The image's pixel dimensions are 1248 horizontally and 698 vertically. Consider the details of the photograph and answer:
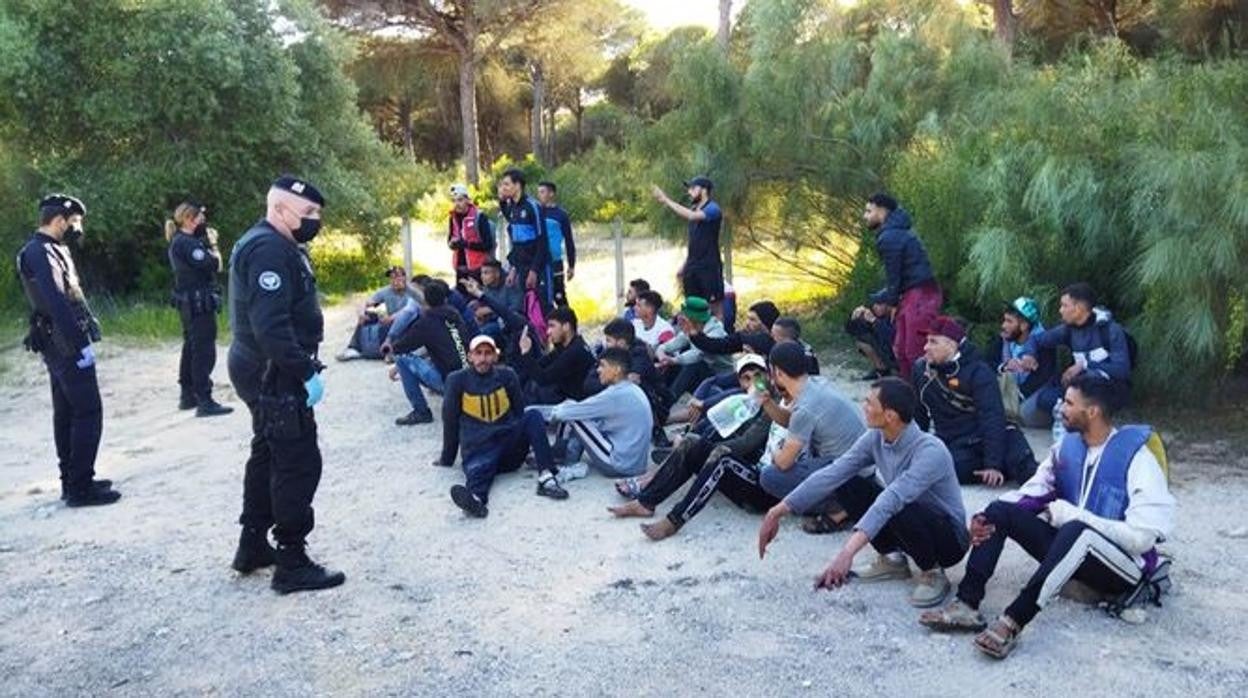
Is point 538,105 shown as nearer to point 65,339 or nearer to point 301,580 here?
point 65,339

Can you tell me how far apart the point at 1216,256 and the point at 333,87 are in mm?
11323

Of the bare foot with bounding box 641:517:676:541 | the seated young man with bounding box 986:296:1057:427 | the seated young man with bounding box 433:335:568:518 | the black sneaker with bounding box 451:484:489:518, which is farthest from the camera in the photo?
the seated young man with bounding box 986:296:1057:427

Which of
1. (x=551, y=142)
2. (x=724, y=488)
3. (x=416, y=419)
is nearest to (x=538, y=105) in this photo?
(x=551, y=142)

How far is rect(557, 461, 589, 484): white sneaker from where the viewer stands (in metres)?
6.30

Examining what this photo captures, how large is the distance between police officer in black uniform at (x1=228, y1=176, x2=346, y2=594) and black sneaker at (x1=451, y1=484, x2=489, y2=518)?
3.33 ft

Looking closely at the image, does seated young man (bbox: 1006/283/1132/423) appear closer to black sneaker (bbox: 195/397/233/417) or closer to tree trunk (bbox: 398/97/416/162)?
black sneaker (bbox: 195/397/233/417)

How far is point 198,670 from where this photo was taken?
4164 mm

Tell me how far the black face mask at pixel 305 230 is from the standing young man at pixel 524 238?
170 inches

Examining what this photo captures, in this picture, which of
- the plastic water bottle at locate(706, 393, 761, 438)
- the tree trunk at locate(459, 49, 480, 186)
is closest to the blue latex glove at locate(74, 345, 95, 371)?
the plastic water bottle at locate(706, 393, 761, 438)

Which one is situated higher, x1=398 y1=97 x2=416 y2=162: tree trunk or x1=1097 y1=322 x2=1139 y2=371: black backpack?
→ x1=398 y1=97 x2=416 y2=162: tree trunk

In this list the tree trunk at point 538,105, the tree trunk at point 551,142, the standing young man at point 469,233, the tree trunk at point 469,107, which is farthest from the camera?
the tree trunk at point 551,142

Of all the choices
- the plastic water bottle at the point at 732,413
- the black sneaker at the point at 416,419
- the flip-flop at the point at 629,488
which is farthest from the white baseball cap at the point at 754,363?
the black sneaker at the point at 416,419

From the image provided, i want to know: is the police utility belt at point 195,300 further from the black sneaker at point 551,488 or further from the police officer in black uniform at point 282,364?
the police officer in black uniform at point 282,364

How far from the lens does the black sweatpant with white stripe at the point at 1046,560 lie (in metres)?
3.92
